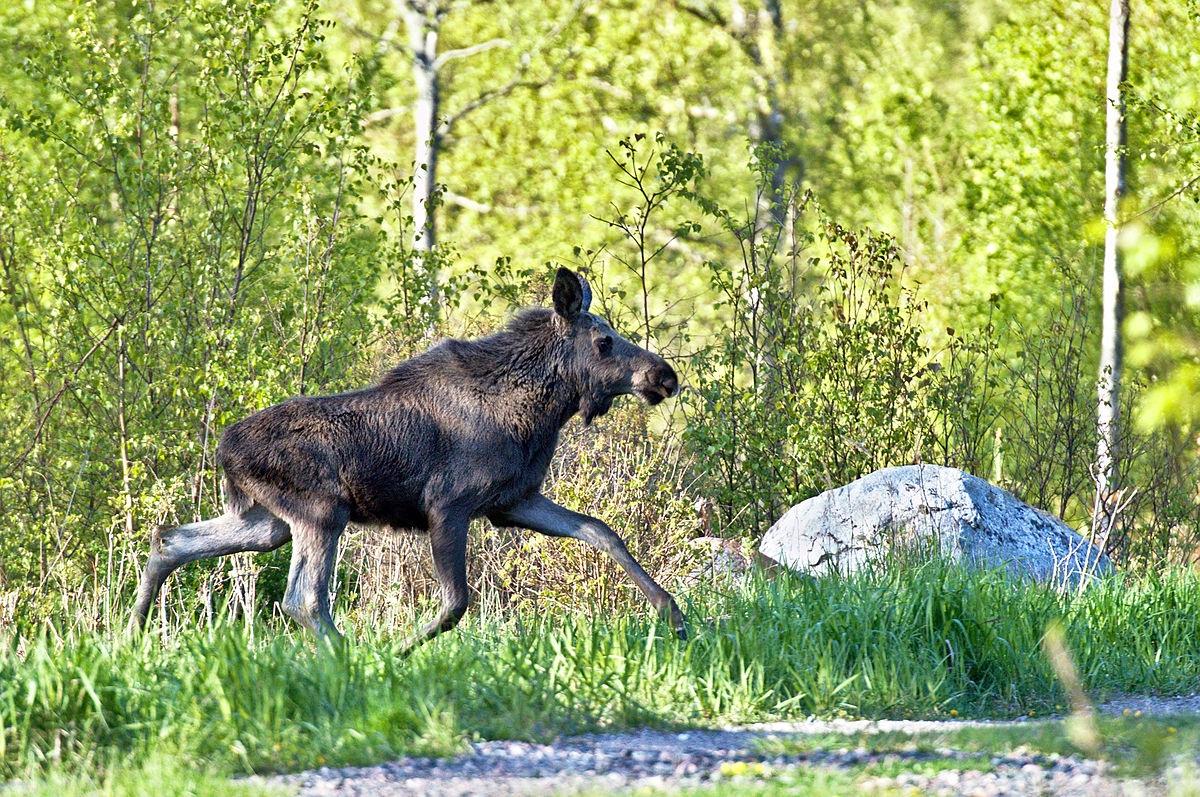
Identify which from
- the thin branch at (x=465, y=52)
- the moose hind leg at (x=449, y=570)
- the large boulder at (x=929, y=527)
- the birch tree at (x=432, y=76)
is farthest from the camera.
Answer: the thin branch at (x=465, y=52)

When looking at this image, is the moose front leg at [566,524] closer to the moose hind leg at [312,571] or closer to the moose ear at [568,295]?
the moose hind leg at [312,571]

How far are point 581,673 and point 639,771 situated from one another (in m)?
1.28

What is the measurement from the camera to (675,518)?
11.5 m

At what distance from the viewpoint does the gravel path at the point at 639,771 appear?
584 cm

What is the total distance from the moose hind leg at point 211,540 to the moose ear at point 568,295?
192 cm

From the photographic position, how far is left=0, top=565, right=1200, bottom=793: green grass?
6398mm

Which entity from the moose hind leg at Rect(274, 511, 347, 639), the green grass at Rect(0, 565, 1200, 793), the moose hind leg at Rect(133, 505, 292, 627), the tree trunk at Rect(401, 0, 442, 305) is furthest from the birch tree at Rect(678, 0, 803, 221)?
the moose hind leg at Rect(274, 511, 347, 639)

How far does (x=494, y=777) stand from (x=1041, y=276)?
20141 mm

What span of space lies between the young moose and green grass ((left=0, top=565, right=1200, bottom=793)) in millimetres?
492

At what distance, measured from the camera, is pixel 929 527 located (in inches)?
433

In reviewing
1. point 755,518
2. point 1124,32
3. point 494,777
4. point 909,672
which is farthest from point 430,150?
point 494,777

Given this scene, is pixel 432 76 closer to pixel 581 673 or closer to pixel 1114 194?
A: pixel 1114 194

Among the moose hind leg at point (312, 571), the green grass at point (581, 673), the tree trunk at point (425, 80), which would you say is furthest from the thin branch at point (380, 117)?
the moose hind leg at point (312, 571)

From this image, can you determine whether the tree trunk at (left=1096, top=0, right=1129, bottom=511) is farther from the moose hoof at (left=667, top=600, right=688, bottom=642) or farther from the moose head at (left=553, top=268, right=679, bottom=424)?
the moose hoof at (left=667, top=600, right=688, bottom=642)
